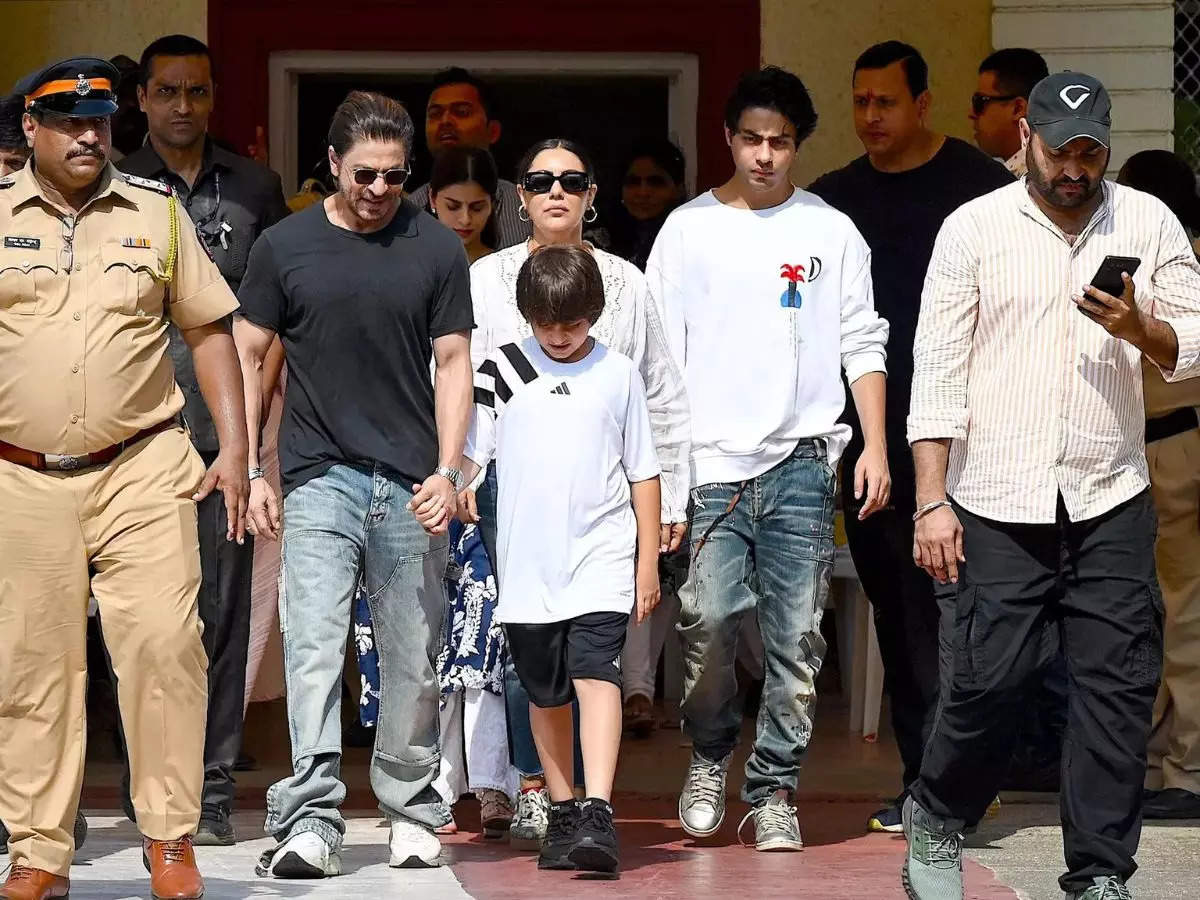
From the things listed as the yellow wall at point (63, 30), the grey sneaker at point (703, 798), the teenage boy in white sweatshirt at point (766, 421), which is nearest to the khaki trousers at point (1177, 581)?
the teenage boy in white sweatshirt at point (766, 421)

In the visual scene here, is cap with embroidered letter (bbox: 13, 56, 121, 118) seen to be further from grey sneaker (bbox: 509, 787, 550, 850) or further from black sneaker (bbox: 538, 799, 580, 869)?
grey sneaker (bbox: 509, 787, 550, 850)

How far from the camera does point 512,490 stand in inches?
245

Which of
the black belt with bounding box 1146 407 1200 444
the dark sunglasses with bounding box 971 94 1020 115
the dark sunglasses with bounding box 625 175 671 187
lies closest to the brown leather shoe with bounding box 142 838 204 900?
the black belt with bounding box 1146 407 1200 444

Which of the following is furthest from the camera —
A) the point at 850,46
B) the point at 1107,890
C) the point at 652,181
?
the point at 850,46

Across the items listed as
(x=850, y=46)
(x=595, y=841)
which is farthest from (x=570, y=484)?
(x=850, y=46)

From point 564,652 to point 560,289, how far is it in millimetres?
975

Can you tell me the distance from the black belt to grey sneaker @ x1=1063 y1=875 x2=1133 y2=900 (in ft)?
8.26

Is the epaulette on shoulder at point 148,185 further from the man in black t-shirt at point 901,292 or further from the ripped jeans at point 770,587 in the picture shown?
the man in black t-shirt at point 901,292

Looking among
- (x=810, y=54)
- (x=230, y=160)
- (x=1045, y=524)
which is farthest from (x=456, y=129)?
(x=1045, y=524)

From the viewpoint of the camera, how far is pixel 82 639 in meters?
5.62

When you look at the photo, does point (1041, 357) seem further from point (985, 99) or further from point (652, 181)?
point (652, 181)

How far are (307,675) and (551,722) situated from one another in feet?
2.27

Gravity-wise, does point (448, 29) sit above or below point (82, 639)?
above

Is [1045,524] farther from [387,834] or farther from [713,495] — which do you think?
[387,834]
